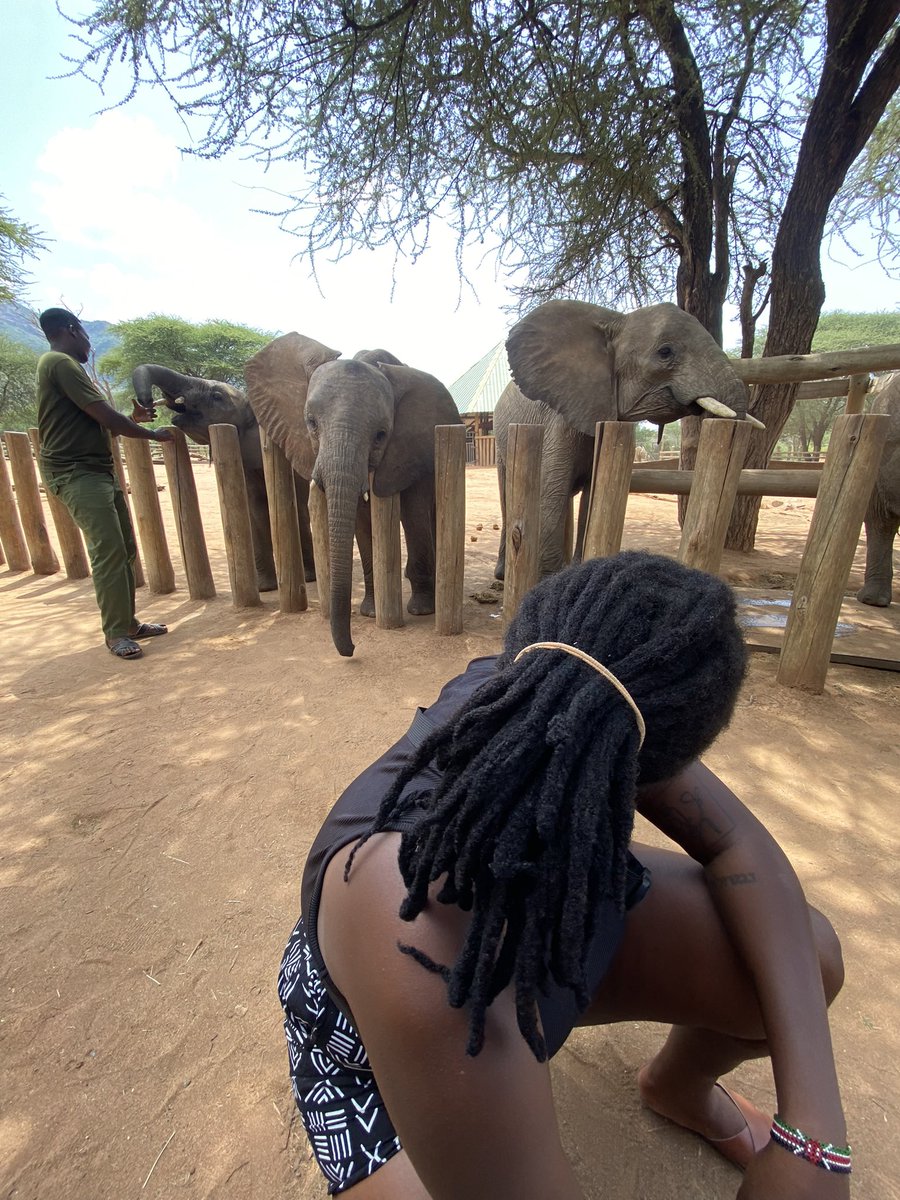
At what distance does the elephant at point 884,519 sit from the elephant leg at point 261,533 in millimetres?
5509

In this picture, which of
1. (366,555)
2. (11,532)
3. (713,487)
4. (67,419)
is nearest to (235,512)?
(366,555)

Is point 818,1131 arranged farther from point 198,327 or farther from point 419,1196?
point 198,327

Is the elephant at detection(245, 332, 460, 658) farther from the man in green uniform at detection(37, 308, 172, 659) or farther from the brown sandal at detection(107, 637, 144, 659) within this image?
the brown sandal at detection(107, 637, 144, 659)

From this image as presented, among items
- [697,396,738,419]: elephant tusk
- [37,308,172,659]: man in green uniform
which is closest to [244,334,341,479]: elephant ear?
[37,308,172,659]: man in green uniform

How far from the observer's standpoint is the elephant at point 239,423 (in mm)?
5867

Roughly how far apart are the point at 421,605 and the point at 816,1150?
421 cm

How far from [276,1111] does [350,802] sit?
98cm

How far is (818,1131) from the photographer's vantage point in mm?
964

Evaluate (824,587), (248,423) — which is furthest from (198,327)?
(824,587)

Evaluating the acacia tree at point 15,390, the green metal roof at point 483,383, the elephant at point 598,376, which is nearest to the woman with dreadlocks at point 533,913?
the elephant at point 598,376

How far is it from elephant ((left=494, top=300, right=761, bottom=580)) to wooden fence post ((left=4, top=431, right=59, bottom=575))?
5.02 m

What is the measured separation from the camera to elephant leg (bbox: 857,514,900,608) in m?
5.24

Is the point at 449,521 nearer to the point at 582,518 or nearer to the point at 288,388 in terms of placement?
the point at 582,518

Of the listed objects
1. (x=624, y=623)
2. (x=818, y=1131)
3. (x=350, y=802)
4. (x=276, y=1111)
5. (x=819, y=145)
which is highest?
(x=819, y=145)
